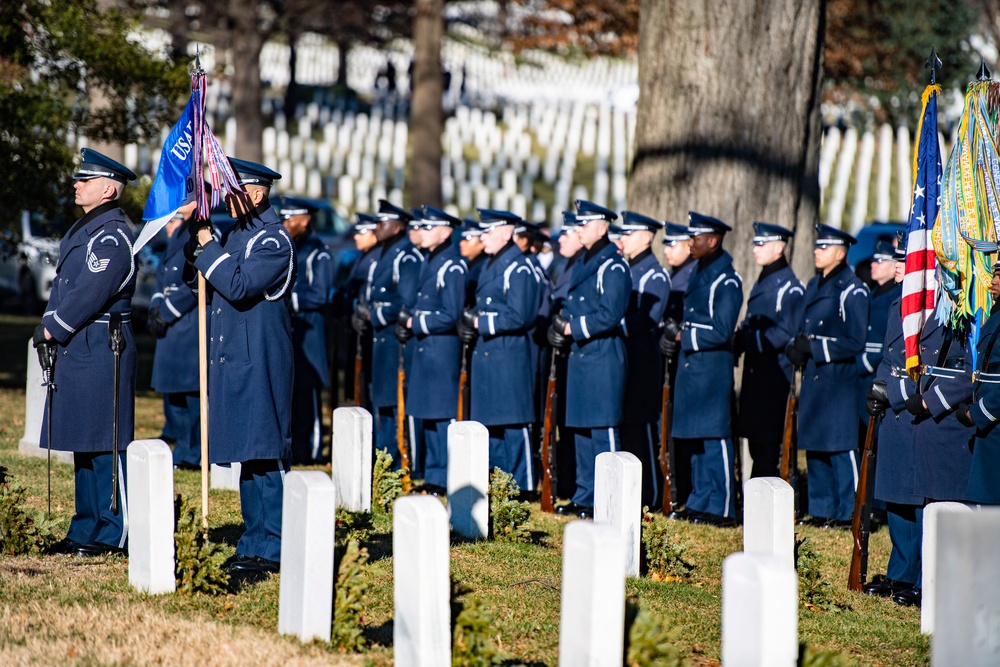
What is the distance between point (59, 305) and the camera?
22.1 ft

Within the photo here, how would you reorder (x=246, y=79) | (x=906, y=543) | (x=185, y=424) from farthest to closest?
1. (x=246, y=79)
2. (x=185, y=424)
3. (x=906, y=543)

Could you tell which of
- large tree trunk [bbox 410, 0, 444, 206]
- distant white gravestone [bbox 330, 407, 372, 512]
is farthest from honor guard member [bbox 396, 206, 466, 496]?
large tree trunk [bbox 410, 0, 444, 206]

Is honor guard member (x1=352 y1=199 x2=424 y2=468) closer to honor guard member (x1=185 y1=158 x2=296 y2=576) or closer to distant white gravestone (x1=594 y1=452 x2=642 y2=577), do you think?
honor guard member (x1=185 y1=158 x2=296 y2=576)

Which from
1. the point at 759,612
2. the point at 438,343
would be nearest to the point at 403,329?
the point at 438,343

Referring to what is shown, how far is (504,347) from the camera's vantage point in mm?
9500

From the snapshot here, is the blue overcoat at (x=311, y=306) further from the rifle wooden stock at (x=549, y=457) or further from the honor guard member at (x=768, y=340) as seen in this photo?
the honor guard member at (x=768, y=340)

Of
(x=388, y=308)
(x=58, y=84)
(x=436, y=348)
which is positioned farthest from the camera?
(x=58, y=84)

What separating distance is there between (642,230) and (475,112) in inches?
1105

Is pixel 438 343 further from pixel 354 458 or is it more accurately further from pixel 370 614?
pixel 370 614

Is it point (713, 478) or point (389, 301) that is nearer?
point (713, 478)

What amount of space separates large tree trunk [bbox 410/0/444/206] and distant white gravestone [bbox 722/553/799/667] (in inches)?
649

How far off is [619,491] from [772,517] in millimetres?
883

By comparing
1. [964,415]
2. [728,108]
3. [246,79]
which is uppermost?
[246,79]

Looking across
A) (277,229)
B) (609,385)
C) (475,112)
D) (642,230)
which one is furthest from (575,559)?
(475,112)
